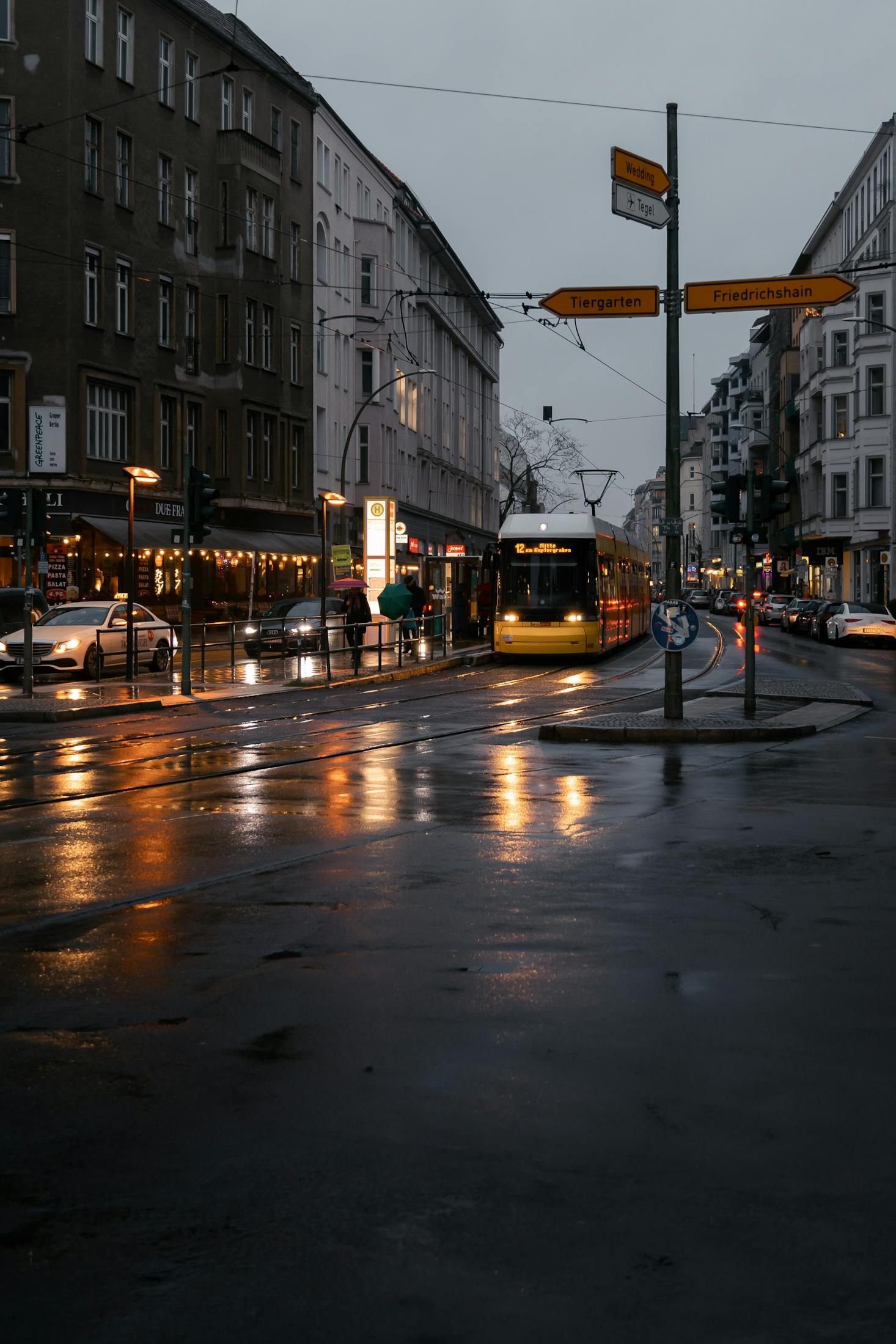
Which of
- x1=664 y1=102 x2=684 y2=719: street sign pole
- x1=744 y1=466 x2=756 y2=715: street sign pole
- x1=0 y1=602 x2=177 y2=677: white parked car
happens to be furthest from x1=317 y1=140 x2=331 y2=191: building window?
x1=664 y1=102 x2=684 y2=719: street sign pole

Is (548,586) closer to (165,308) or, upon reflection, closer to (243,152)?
(165,308)

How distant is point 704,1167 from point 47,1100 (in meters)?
1.92

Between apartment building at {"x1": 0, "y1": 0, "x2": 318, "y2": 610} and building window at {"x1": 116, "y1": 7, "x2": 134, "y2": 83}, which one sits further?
building window at {"x1": 116, "y1": 7, "x2": 134, "y2": 83}

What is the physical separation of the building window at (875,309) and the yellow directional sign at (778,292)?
190 feet

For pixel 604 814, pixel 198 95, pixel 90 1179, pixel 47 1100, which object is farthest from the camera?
pixel 198 95

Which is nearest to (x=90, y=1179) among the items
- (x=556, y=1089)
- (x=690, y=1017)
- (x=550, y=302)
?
(x=556, y=1089)

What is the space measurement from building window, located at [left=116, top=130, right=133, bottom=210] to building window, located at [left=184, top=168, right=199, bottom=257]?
3605 mm

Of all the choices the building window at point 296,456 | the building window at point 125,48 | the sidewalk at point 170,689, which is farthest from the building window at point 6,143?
the building window at point 296,456

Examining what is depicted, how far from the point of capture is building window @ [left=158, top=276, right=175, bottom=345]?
4769cm

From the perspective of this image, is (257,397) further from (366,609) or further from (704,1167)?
(704,1167)

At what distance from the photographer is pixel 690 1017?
5742 mm

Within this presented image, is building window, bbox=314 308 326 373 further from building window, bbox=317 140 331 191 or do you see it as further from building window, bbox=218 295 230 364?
building window, bbox=218 295 230 364

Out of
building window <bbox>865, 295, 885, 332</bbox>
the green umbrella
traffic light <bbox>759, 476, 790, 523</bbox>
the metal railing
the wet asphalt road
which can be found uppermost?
building window <bbox>865, 295, 885, 332</bbox>

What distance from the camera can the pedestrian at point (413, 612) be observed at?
36.8m
